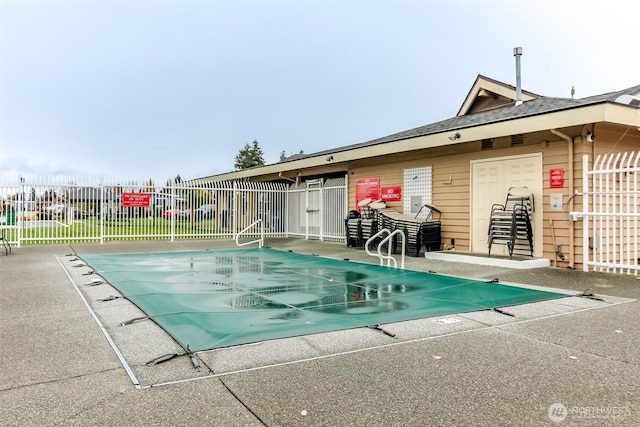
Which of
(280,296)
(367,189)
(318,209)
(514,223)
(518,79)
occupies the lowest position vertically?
(280,296)

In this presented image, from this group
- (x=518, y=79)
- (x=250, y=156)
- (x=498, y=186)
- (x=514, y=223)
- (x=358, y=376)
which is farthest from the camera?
(x=250, y=156)

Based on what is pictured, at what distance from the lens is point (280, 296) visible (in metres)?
5.88

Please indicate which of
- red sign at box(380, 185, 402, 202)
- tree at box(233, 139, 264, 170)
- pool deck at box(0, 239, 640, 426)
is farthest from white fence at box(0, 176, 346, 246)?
tree at box(233, 139, 264, 170)

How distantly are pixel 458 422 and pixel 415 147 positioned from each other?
29.4ft

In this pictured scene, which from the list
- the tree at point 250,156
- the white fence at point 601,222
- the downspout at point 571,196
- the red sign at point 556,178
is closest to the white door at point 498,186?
the red sign at point 556,178

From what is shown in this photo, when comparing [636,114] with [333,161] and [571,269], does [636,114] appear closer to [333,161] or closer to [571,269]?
[571,269]

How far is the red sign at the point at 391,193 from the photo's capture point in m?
12.1

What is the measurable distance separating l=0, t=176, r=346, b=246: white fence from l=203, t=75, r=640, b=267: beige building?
3.40 m

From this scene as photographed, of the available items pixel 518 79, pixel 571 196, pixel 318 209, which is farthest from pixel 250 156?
pixel 571 196

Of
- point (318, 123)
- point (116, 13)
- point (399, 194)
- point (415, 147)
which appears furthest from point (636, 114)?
point (318, 123)

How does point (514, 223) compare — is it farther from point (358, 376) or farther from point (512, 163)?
point (358, 376)

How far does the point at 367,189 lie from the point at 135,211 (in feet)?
26.7

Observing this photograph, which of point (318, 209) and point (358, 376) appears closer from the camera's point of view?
point (358, 376)

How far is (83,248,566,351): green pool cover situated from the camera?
423 centimetres
